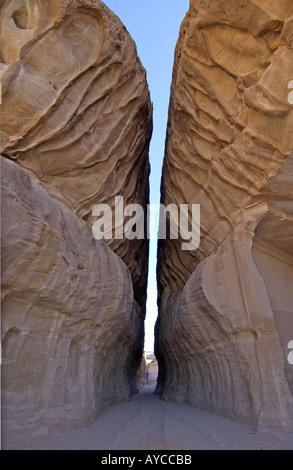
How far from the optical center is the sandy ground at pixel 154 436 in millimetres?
3685

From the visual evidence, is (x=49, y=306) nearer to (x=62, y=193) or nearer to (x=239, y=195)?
(x=62, y=193)

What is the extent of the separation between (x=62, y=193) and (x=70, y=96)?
1935mm

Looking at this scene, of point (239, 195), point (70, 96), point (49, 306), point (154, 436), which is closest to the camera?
point (154, 436)

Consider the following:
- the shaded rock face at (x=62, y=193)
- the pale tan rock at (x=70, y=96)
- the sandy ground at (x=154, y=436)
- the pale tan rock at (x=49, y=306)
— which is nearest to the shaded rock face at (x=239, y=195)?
the sandy ground at (x=154, y=436)

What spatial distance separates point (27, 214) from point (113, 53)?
4.54 meters

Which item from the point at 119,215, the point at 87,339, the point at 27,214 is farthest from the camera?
the point at 119,215

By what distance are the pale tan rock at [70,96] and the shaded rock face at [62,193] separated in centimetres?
2

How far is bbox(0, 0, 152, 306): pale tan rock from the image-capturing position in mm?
5316

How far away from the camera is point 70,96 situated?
591 cm

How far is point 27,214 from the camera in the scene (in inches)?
167

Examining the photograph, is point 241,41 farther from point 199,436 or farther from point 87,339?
point 199,436

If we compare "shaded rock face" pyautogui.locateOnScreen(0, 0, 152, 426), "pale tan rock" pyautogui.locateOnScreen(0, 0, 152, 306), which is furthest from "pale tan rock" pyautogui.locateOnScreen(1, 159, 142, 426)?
"pale tan rock" pyautogui.locateOnScreen(0, 0, 152, 306)

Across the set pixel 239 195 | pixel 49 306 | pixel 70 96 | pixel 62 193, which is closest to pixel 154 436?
pixel 49 306
